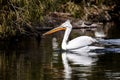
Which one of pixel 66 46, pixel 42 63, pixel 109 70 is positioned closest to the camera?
pixel 109 70

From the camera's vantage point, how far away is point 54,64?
56.5 feet

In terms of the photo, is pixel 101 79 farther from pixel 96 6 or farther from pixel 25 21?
pixel 96 6

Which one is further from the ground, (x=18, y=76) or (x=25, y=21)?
(x=25, y=21)

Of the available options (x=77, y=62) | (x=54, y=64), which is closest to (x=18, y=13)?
(x=77, y=62)

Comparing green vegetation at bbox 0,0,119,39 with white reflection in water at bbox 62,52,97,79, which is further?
green vegetation at bbox 0,0,119,39

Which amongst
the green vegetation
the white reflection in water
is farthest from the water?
the green vegetation

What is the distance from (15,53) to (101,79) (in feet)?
26.7

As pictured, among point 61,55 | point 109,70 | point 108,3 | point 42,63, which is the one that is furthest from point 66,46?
point 108,3

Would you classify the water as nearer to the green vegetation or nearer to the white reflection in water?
the white reflection in water

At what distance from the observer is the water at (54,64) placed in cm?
1419

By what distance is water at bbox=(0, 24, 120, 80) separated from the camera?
1419cm

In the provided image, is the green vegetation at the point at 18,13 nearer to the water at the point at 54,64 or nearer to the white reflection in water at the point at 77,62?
the water at the point at 54,64

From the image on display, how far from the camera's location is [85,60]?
60.8 ft

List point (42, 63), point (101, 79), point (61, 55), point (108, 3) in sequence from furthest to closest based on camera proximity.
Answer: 1. point (108, 3)
2. point (61, 55)
3. point (42, 63)
4. point (101, 79)
